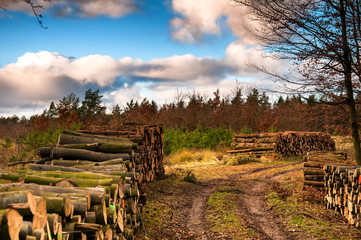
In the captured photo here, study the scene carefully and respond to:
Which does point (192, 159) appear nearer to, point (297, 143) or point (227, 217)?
point (297, 143)

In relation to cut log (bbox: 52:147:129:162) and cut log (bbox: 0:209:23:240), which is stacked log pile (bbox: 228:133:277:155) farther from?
cut log (bbox: 0:209:23:240)

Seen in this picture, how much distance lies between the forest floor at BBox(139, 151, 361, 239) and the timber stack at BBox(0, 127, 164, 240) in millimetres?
1206

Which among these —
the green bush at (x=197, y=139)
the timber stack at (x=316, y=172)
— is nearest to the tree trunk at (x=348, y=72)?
the timber stack at (x=316, y=172)

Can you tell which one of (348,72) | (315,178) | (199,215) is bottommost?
(199,215)

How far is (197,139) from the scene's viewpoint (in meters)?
22.9

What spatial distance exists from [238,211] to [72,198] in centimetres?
614

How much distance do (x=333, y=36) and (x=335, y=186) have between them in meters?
4.66

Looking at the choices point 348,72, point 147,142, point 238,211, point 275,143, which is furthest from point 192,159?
point 348,72

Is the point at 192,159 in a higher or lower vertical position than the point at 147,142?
lower

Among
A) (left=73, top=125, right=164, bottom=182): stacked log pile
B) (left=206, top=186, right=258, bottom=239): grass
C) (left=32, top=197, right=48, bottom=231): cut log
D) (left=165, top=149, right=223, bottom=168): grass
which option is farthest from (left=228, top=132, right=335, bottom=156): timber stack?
(left=32, top=197, right=48, bottom=231): cut log

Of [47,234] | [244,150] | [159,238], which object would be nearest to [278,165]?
[244,150]

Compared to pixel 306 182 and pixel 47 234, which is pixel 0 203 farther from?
pixel 306 182

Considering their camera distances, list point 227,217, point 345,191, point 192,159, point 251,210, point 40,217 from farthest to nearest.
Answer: point 192,159 → point 251,210 → point 227,217 → point 345,191 → point 40,217

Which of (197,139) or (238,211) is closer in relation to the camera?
(238,211)
